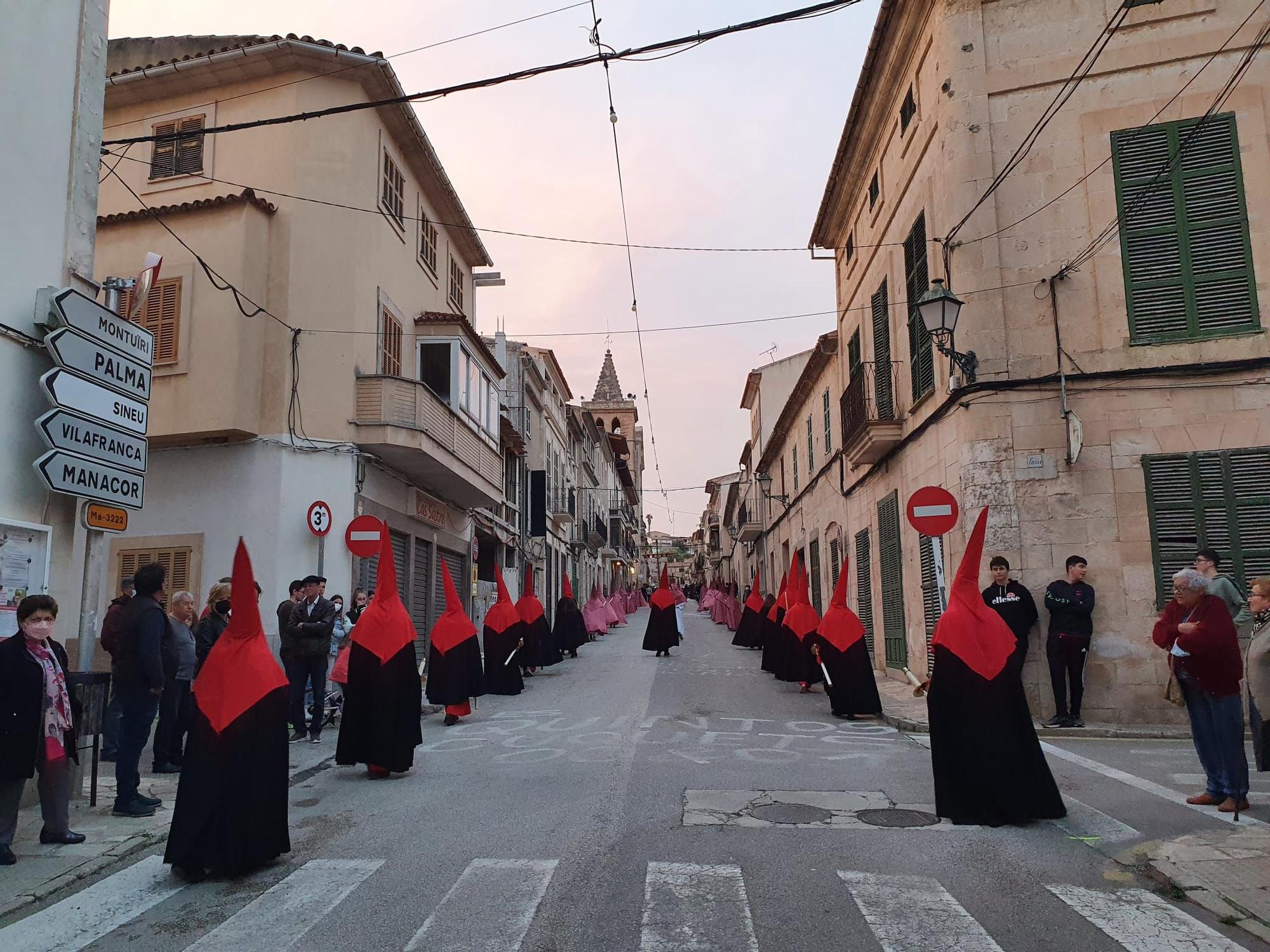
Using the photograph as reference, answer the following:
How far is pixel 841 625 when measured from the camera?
12211 millimetres

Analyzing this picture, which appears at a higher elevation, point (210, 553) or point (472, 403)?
point (472, 403)

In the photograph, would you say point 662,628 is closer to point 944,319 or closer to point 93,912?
point 944,319

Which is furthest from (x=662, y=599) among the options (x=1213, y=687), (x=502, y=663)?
(x=1213, y=687)

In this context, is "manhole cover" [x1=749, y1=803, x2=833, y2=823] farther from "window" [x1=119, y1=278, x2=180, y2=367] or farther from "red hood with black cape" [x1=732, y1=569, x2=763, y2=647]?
"red hood with black cape" [x1=732, y1=569, x2=763, y2=647]

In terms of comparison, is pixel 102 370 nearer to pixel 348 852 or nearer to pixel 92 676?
pixel 92 676

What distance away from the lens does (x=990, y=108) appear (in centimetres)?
1285

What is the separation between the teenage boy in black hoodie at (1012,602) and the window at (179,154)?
1420 centimetres

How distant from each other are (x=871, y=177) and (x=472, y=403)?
356 inches

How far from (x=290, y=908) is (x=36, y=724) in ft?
7.01

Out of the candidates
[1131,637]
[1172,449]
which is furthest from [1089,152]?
[1131,637]

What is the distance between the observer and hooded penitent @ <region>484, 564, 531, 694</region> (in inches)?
607

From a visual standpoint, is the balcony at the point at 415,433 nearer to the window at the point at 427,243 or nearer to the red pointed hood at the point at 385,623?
the window at the point at 427,243

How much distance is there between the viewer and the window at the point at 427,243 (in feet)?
68.9

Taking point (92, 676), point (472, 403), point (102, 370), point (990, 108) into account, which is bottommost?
point (92, 676)
